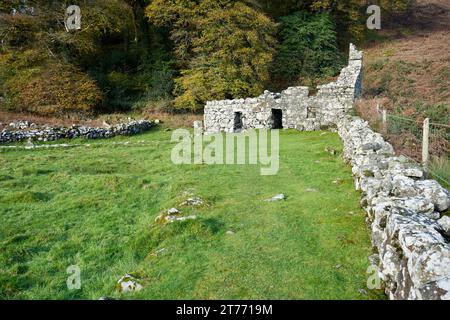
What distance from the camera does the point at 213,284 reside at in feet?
17.7

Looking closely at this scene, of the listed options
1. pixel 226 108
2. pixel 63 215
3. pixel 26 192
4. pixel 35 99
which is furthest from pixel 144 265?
pixel 35 99

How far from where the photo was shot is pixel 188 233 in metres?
7.31

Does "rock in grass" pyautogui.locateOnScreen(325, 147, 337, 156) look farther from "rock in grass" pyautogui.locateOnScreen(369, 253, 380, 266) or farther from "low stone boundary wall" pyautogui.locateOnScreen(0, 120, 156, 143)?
"low stone boundary wall" pyautogui.locateOnScreen(0, 120, 156, 143)

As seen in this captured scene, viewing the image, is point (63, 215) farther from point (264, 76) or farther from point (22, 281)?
point (264, 76)

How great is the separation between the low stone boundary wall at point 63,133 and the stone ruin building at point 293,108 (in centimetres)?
567

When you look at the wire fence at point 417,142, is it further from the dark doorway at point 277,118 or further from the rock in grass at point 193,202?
the dark doorway at point 277,118

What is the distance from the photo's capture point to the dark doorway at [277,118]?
22.8 metres

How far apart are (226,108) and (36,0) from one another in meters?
19.8

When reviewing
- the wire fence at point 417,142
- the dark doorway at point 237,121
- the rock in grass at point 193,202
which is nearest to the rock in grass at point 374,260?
the wire fence at point 417,142

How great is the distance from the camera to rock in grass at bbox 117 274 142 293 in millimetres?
5531

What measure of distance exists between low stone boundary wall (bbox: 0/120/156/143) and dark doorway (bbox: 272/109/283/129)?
29.6ft

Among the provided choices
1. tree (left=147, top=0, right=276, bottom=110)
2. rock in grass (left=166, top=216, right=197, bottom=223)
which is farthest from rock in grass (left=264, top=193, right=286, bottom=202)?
tree (left=147, top=0, right=276, bottom=110)

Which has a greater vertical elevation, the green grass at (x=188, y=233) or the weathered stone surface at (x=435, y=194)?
the weathered stone surface at (x=435, y=194)
